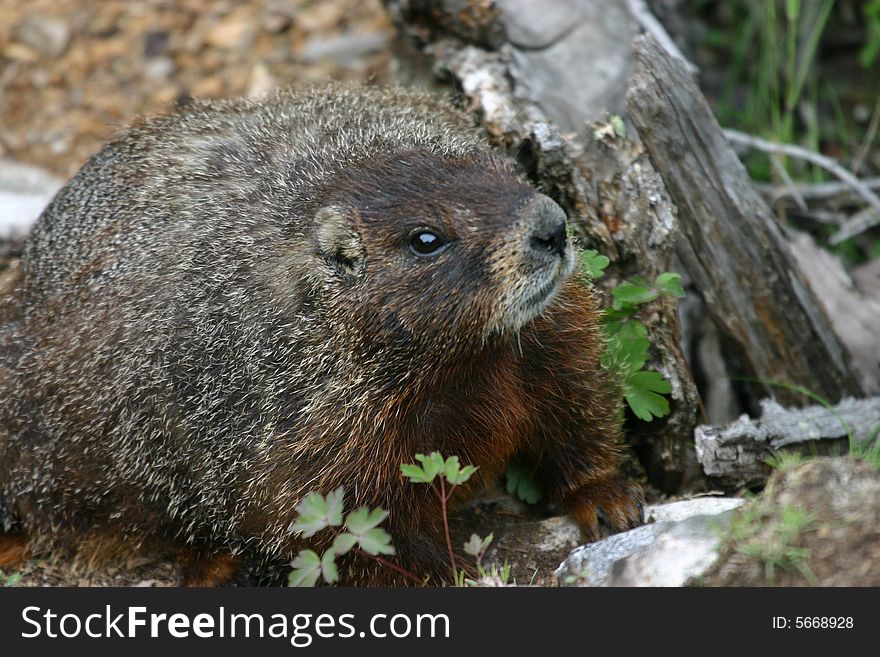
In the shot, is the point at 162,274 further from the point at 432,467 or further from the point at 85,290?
the point at 432,467

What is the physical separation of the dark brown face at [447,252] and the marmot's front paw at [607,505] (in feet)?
3.98

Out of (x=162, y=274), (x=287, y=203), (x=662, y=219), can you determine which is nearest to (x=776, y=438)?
(x=662, y=219)

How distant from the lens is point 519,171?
5379 mm

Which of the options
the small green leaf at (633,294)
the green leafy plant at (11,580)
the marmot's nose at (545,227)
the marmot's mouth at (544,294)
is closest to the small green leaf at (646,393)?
the small green leaf at (633,294)

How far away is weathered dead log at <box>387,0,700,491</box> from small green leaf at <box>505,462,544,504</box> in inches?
25.0

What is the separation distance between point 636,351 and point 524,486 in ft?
2.89

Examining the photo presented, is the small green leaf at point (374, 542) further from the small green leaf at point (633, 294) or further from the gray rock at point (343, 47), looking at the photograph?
the gray rock at point (343, 47)

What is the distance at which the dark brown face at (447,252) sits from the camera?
3.94 metres

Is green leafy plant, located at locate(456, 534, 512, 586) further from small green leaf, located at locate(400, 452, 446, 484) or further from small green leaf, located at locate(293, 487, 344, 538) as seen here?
small green leaf, located at locate(293, 487, 344, 538)

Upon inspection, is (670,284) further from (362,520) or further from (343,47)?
(343,47)

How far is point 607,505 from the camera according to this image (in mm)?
4863

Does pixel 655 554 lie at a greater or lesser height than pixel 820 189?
lesser

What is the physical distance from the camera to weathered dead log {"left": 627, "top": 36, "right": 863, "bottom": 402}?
520cm

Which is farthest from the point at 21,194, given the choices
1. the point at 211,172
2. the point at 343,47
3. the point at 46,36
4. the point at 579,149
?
the point at 579,149
